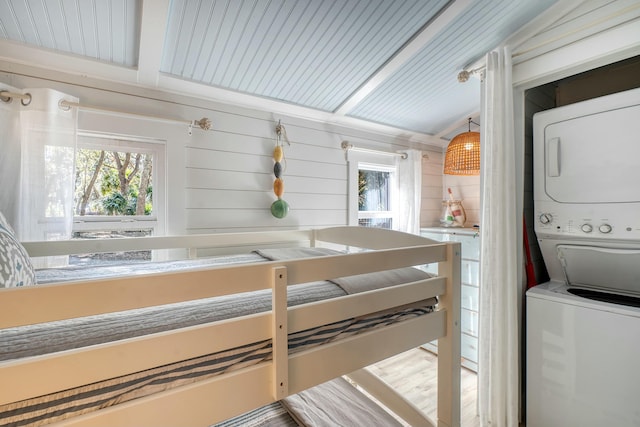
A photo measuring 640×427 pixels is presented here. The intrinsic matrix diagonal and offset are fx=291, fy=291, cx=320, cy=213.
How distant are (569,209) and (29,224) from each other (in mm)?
2608

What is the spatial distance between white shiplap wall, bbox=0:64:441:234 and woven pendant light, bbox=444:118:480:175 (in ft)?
2.71

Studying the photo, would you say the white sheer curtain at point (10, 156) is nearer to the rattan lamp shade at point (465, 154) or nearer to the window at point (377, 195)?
the window at point (377, 195)

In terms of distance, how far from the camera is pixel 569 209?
1502mm

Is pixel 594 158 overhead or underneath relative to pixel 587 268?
Answer: overhead

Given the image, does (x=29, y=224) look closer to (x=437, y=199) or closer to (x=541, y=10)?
(x=541, y=10)

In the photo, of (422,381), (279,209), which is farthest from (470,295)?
(279,209)

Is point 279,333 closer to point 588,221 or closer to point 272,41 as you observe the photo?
point 272,41

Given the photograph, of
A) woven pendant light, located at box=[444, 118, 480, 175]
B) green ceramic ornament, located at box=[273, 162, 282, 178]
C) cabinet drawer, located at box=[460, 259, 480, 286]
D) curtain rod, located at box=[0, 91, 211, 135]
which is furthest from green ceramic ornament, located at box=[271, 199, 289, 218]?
cabinet drawer, located at box=[460, 259, 480, 286]

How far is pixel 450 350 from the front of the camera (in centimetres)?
112

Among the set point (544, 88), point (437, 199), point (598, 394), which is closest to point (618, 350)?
point (598, 394)

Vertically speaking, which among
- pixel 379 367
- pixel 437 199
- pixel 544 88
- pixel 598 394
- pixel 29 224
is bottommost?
pixel 379 367

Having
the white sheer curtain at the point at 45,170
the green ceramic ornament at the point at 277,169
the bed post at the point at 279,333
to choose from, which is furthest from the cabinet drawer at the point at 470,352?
the white sheer curtain at the point at 45,170

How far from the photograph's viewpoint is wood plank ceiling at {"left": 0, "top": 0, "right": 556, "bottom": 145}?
50.7 inches

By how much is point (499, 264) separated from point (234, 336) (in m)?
1.49
